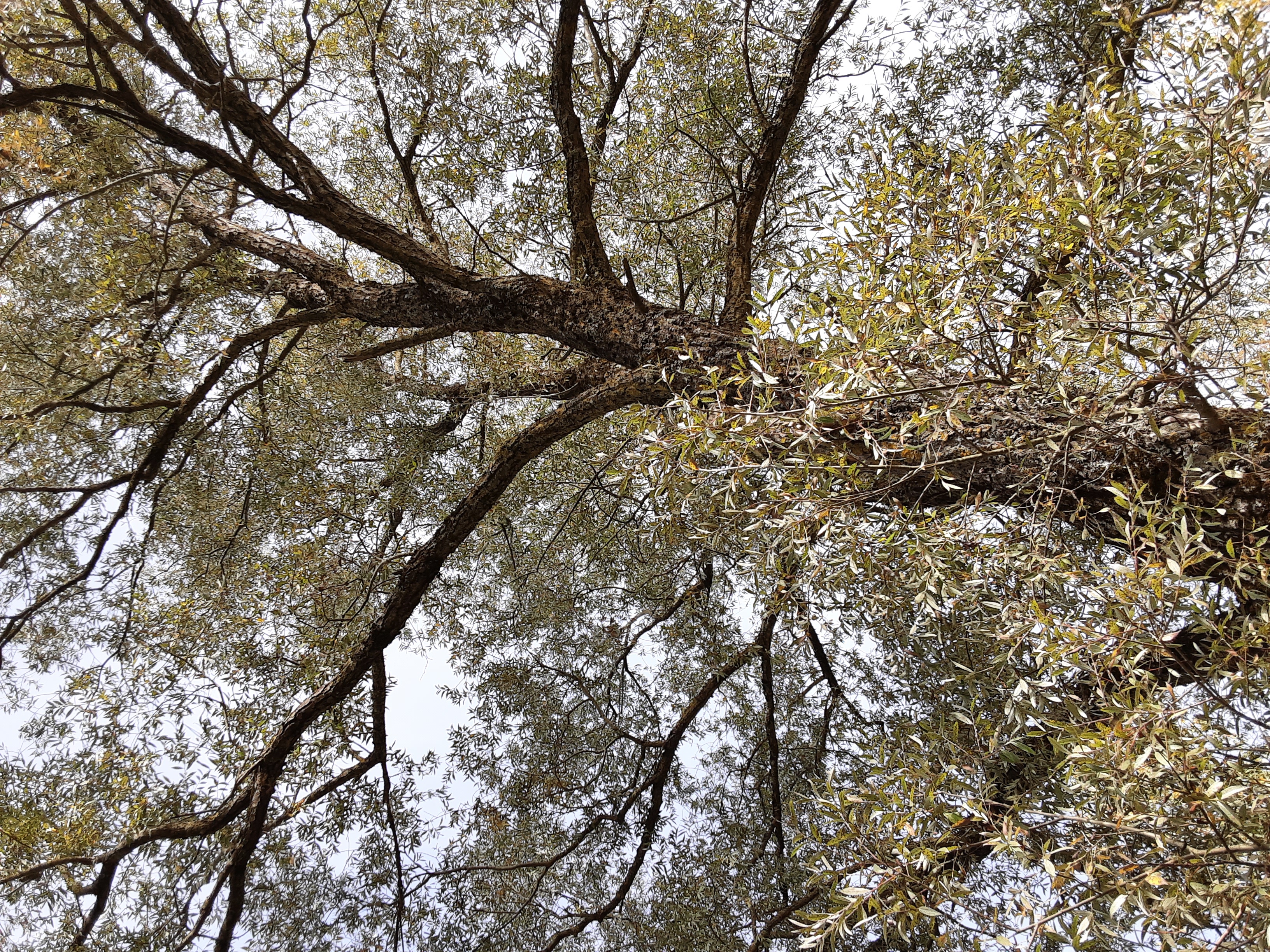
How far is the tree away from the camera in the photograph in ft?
6.44

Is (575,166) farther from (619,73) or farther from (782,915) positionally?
(782,915)

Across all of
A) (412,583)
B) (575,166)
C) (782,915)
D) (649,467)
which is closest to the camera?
(649,467)

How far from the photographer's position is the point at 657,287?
20.7 feet

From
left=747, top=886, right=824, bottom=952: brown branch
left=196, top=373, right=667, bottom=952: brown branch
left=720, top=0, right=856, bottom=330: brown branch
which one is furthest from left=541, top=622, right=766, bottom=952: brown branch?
left=720, top=0, right=856, bottom=330: brown branch

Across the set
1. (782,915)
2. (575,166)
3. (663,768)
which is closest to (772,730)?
(663,768)

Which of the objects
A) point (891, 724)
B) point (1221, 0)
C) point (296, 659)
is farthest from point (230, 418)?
point (1221, 0)

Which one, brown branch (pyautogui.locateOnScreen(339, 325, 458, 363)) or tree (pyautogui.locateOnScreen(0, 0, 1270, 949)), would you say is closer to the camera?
tree (pyautogui.locateOnScreen(0, 0, 1270, 949))

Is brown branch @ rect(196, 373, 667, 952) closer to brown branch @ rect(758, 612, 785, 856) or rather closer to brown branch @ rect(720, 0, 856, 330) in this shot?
brown branch @ rect(720, 0, 856, 330)

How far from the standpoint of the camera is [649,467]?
7.62ft

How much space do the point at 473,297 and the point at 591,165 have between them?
55.5 inches

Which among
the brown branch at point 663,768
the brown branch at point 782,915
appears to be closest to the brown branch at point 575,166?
the brown branch at point 663,768

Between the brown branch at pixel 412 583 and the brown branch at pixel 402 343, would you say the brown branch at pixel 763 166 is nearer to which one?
the brown branch at pixel 412 583

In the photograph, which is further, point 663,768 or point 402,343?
point 663,768

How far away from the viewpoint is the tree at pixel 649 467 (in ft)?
6.44
